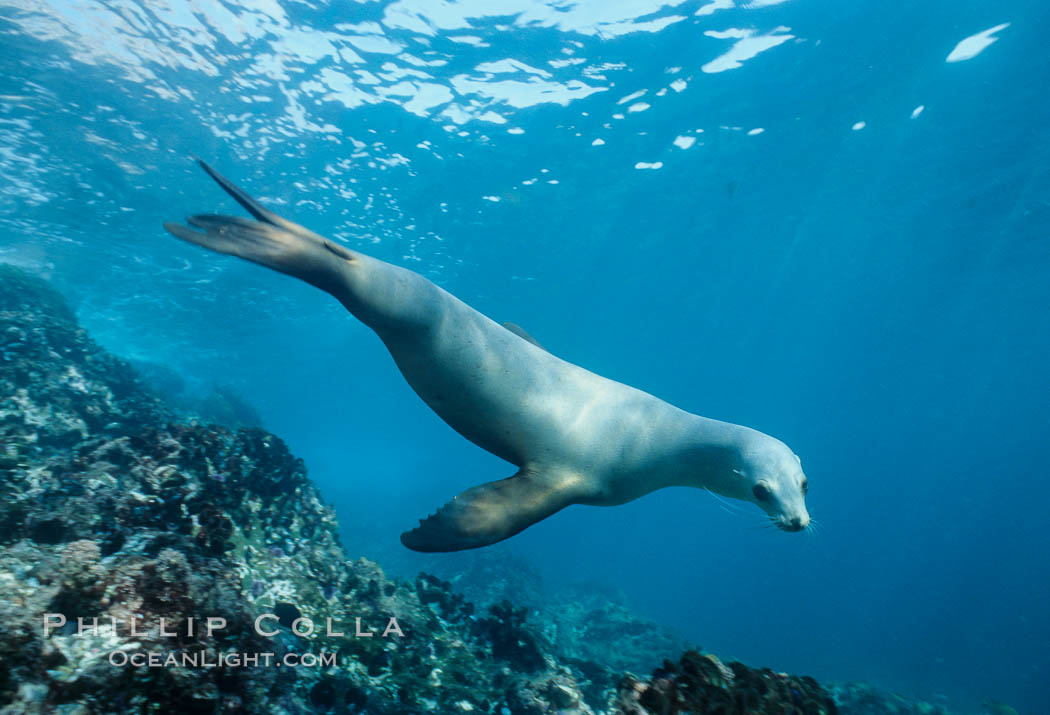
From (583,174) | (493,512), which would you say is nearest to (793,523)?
(493,512)

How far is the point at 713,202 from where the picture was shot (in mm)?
16703

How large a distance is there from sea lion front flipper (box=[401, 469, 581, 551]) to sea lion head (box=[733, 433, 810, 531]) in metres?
1.04

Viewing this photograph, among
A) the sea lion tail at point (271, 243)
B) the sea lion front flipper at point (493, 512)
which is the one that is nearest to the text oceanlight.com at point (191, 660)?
the sea lion front flipper at point (493, 512)

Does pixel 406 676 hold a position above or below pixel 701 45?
below

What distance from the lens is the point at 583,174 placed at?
572 inches

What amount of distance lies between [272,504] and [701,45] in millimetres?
11654

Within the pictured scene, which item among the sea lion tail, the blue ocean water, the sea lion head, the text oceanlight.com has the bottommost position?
the text oceanlight.com

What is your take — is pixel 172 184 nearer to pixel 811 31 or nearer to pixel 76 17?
pixel 76 17

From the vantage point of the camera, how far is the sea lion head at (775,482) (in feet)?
8.88

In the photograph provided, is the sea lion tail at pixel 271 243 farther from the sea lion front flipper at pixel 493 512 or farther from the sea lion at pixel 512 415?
the sea lion front flipper at pixel 493 512

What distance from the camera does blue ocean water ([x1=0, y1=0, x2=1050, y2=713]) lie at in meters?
9.58

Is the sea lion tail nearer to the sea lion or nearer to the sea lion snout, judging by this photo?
the sea lion

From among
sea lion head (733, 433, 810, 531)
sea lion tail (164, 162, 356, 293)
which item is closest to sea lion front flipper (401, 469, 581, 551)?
sea lion head (733, 433, 810, 531)

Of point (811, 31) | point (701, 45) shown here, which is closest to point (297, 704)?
point (701, 45)
